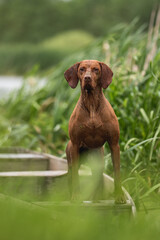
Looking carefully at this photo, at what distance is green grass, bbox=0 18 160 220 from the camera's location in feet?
8.79

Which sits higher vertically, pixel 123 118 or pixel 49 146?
pixel 123 118

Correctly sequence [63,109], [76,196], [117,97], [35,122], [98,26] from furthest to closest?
[98,26] → [35,122] → [63,109] → [117,97] → [76,196]

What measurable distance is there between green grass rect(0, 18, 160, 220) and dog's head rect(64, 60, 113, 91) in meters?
0.66

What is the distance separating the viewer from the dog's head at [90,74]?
1659mm

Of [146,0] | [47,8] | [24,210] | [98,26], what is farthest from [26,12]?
[24,210]

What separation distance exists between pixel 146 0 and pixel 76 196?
48.4 ft

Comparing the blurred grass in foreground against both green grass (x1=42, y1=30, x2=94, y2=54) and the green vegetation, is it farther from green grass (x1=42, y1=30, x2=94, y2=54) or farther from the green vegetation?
green grass (x1=42, y1=30, x2=94, y2=54)

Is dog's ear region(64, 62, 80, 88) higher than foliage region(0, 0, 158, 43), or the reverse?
foliage region(0, 0, 158, 43)

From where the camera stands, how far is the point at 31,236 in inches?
29.6

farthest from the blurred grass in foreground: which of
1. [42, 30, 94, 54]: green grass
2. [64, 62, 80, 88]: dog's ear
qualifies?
[42, 30, 94, 54]: green grass

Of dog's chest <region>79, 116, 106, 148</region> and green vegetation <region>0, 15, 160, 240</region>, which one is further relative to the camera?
dog's chest <region>79, 116, 106, 148</region>

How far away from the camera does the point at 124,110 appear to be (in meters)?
3.09

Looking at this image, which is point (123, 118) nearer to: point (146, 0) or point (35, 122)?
point (35, 122)

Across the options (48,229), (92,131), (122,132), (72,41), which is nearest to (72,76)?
(92,131)
